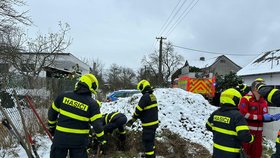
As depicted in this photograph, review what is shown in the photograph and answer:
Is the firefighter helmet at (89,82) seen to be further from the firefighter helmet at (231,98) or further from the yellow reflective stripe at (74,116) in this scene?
the firefighter helmet at (231,98)

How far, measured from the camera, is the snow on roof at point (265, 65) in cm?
2597

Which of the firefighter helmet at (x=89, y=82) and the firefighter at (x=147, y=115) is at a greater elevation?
the firefighter helmet at (x=89, y=82)

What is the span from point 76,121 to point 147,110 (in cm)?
277

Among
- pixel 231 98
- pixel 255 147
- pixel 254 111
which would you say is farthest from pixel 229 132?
pixel 255 147

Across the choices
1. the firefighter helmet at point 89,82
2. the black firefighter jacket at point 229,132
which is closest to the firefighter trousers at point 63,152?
the firefighter helmet at point 89,82

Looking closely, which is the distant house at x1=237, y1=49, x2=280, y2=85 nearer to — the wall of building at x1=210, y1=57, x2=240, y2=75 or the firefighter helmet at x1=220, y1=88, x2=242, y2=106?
the firefighter helmet at x1=220, y1=88, x2=242, y2=106

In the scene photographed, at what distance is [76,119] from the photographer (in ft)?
16.3

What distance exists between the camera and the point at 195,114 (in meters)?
11.1

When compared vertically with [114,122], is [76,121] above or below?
above

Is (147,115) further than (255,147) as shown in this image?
Yes

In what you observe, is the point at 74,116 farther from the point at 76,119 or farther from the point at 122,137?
the point at 122,137

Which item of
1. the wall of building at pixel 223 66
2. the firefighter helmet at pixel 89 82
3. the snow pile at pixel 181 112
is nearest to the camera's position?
the firefighter helmet at pixel 89 82

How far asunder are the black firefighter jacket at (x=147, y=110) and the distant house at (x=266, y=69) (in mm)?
19320

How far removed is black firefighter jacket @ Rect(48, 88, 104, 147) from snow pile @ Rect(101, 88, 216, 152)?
418 centimetres
